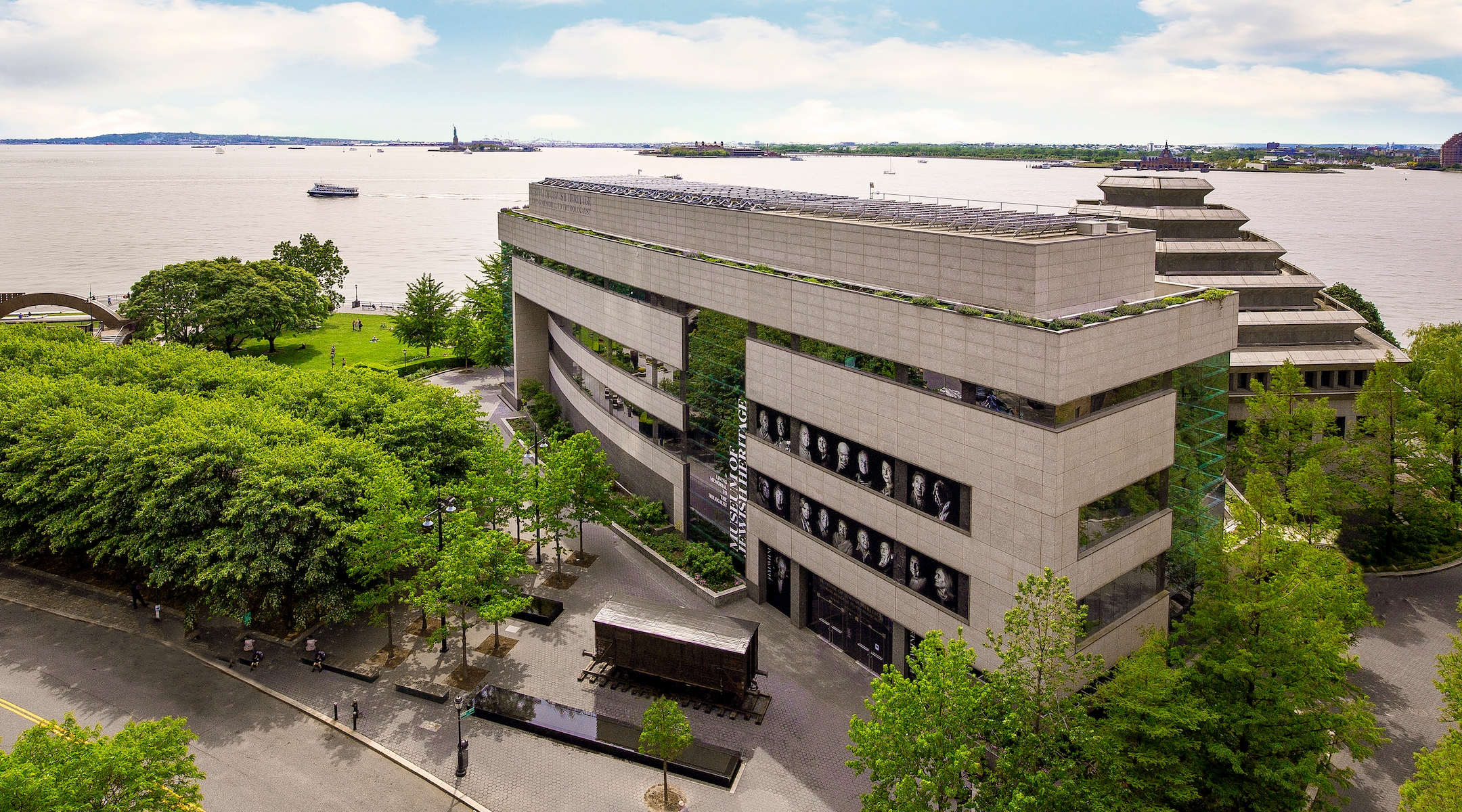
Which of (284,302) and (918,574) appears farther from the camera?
(284,302)

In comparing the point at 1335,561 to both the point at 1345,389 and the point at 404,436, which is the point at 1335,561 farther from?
the point at 404,436

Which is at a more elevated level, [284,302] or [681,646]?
[284,302]

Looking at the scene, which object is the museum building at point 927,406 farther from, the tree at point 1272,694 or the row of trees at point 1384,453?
the row of trees at point 1384,453

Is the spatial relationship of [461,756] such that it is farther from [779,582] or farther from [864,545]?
Answer: [864,545]

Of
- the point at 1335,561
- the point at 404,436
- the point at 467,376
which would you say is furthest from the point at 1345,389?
the point at 467,376

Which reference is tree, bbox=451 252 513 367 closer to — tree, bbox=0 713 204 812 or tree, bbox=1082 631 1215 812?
tree, bbox=0 713 204 812

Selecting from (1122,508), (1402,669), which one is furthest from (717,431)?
(1402,669)
